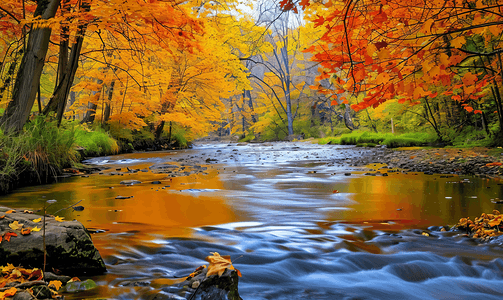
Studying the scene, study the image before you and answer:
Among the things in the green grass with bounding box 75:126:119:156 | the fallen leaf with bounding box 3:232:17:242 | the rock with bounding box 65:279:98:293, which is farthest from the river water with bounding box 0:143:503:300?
the green grass with bounding box 75:126:119:156

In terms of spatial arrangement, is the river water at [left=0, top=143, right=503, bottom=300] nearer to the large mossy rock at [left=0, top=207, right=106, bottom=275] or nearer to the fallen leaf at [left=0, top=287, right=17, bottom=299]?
the large mossy rock at [left=0, top=207, right=106, bottom=275]

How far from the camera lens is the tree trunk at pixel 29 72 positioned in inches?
201

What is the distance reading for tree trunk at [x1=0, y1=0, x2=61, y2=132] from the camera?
5.11 meters

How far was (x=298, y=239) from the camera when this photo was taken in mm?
2416

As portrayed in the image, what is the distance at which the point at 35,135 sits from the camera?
5.23m

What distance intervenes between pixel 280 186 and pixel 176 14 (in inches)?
130

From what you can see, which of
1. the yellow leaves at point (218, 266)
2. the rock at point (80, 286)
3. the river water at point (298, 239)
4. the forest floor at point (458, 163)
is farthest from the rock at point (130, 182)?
the forest floor at point (458, 163)

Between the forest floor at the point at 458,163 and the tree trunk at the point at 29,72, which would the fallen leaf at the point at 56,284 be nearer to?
the tree trunk at the point at 29,72

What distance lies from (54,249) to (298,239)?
5.16ft

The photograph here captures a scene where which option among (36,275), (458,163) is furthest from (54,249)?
(458,163)

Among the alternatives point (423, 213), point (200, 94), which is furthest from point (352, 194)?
point (200, 94)

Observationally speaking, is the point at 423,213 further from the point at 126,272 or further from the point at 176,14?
the point at 176,14

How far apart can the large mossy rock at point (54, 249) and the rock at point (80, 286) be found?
0.14 m

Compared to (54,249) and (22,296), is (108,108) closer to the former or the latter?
(54,249)
